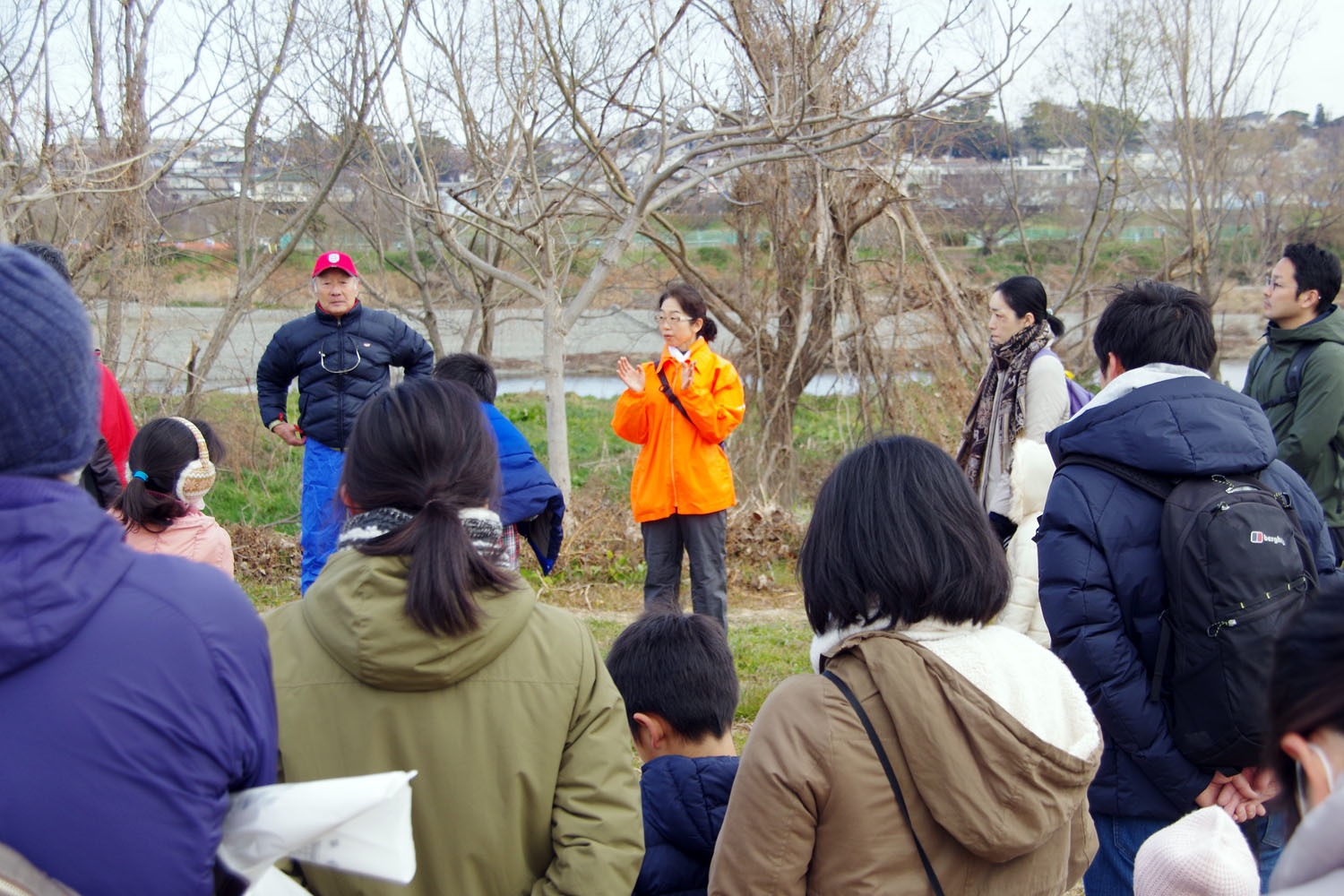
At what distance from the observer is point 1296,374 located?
4477 mm

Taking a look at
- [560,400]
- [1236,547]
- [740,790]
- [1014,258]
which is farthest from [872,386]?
[740,790]

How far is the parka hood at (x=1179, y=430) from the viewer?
2.22m

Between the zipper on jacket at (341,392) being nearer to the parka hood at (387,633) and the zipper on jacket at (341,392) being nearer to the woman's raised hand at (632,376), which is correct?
the woman's raised hand at (632,376)

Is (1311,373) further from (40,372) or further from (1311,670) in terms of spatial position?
(40,372)

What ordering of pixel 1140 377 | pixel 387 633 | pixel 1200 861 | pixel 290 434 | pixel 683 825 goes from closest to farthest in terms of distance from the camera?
pixel 1200 861 < pixel 387 633 < pixel 683 825 < pixel 1140 377 < pixel 290 434

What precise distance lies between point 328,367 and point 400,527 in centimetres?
Answer: 372

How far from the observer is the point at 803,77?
8.42 metres

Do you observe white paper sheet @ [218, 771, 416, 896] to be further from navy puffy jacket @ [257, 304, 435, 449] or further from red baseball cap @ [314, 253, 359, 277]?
red baseball cap @ [314, 253, 359, 277]

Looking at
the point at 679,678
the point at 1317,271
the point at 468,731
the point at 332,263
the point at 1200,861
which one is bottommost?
the point at 679,678

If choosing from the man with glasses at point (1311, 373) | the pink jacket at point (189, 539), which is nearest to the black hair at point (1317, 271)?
the man with glasses at point (1311, 373)

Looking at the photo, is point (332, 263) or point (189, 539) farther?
point (332, 263)

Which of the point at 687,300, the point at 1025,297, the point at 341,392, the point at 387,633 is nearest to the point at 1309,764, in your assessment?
the point at 387,633

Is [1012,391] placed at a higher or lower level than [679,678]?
higher

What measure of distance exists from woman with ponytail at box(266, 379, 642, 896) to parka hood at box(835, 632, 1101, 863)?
51 centimetres
